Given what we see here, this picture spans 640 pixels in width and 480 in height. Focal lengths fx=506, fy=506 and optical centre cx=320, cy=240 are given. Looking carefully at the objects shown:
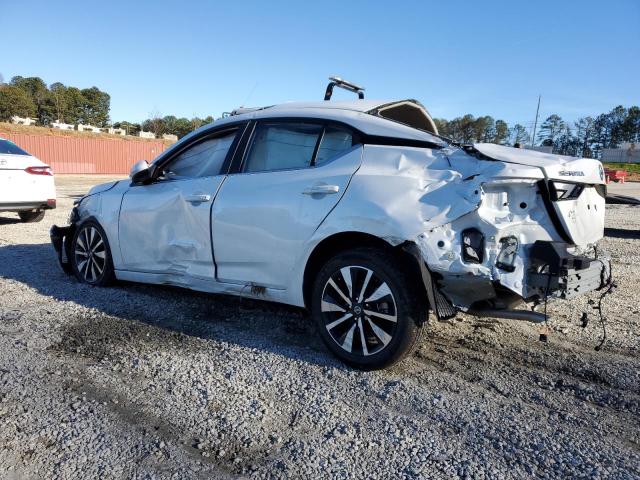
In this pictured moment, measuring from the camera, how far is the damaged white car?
299 cm

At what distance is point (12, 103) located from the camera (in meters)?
67.4

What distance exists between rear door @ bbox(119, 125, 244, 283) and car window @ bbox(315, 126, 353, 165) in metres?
0.88

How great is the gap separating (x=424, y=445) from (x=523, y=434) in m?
0.53

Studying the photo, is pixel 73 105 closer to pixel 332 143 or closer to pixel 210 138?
pixel 210 138

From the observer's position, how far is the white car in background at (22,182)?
8516mm

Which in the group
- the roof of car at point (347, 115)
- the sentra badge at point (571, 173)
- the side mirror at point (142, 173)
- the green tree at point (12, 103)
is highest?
the green tree at point (12, 103)

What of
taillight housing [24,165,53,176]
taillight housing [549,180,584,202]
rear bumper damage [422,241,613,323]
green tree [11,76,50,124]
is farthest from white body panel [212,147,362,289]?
green tree [11,76,50,124]

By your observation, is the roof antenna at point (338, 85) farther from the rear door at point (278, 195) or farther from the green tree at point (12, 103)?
the green tree at point (12, 103)

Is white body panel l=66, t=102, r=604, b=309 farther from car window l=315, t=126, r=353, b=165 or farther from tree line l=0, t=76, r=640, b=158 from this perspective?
tree line l=0, t=76, r=640, b=158

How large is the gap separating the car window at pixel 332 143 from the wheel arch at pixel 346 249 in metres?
0.59

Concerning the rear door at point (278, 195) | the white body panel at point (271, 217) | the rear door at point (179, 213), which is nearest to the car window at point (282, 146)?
the rear door at point (278, 195)

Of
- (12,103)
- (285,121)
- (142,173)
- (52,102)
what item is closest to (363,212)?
(285,121)

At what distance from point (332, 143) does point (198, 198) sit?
124 cm

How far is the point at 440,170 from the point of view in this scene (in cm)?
313
